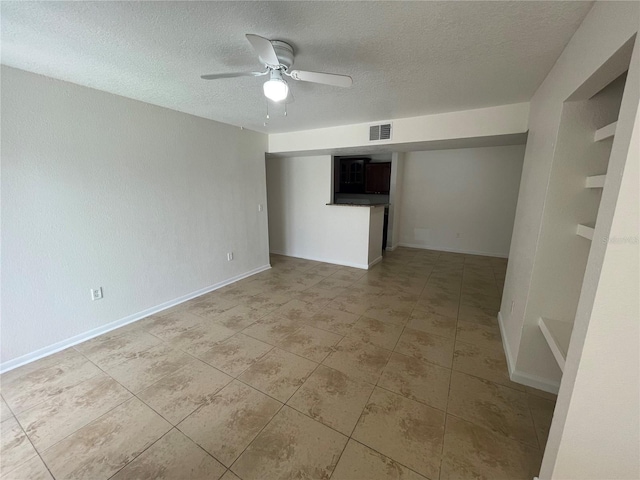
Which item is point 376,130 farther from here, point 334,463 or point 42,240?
point 42,240

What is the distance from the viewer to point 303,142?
396 cm

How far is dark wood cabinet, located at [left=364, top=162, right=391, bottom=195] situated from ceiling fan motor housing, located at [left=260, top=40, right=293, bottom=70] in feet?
17.6

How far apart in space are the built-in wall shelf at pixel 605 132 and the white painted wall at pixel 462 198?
3.97m

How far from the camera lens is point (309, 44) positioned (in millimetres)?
1552

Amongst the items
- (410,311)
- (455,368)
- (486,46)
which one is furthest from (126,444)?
(486,46)

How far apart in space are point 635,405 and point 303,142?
4000 mm

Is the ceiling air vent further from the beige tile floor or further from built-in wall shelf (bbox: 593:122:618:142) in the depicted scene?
the beige tile floor

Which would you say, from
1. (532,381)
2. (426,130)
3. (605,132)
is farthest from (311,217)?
(605,132)

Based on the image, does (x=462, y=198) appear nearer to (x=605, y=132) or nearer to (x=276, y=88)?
(x=605, y=132)

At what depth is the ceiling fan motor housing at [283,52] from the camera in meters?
1.53

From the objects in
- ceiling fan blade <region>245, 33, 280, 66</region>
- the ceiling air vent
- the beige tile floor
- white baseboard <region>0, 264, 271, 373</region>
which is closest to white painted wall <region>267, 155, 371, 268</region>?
the ceiling air vent

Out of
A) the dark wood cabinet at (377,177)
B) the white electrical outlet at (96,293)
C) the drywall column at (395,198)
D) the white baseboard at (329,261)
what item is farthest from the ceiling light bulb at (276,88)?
the dark wood cabinet at (377,177)

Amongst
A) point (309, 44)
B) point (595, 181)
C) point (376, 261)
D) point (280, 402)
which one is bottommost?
point (280, 402)

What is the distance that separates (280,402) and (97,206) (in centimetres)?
246
